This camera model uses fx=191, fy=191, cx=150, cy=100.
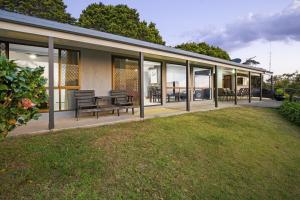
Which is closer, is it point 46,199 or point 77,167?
point 46,199

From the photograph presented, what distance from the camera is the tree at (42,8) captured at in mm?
23417

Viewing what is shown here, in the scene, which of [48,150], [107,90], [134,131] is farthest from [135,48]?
[48,150]

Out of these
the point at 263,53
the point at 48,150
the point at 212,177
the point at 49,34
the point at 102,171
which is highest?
the point at 263,53

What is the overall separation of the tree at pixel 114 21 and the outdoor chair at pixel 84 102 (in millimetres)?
19168

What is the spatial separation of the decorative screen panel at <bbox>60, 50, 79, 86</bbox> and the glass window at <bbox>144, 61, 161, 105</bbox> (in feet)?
12.2

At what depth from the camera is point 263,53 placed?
36.8m

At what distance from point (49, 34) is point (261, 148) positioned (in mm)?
6611

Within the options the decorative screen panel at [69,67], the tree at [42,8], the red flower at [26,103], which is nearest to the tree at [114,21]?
the tree at [42,8]

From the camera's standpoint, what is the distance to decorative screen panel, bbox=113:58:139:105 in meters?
8.51

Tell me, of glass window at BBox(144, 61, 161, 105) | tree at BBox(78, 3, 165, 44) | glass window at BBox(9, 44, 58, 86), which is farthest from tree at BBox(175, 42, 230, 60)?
glass window at BBox(9, 44, 58, 86)

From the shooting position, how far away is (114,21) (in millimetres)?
25062

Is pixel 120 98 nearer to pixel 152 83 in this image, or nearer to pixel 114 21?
pixel 152 83

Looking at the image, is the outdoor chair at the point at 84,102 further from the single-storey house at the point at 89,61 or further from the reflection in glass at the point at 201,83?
the reflection in glass at the point at 201,83

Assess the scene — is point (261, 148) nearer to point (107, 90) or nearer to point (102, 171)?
point (102, 171)
